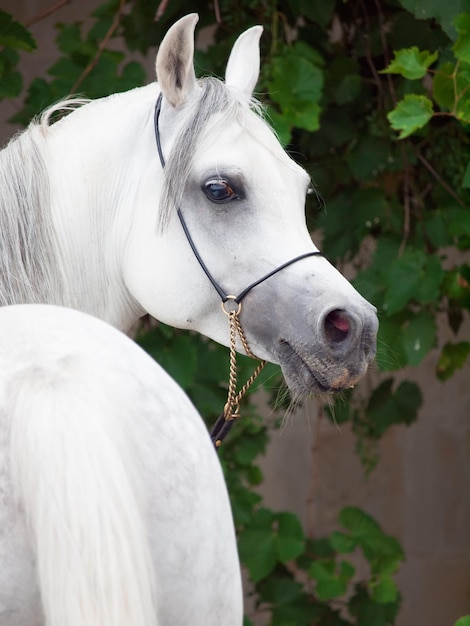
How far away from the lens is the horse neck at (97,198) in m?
1.09

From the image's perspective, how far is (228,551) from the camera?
2.29 ft

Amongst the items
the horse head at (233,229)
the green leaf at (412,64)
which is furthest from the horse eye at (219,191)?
the green leaf at (412,64)

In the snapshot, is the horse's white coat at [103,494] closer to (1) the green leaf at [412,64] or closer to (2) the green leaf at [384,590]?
(1) the green leaf at [412,64]

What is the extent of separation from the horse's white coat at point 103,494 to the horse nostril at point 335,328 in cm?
32

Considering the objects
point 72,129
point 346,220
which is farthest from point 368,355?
point 346,220

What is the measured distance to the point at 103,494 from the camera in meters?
0.62

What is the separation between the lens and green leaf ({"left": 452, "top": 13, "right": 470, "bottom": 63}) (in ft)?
4.72

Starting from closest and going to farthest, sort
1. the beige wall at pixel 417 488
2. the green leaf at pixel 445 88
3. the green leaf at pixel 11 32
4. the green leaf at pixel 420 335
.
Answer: the green leaf at pixel 445 88, the green leaf at pixel 11 32, the green leaf at pixel 420 335, the beige wall at pixel 417 488

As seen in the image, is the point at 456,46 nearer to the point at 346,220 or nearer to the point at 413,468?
the point at 346,220

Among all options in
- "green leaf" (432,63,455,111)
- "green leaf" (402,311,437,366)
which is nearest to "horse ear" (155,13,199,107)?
"green leaf" (432,63,455,111)

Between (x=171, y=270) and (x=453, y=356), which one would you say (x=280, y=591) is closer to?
(x=453, y=356)

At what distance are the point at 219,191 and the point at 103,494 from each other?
0.52m

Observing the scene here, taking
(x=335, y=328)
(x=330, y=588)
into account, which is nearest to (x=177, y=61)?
(x=335, y=328)

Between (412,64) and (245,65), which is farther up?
(245,65)
